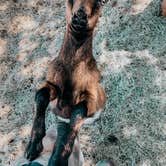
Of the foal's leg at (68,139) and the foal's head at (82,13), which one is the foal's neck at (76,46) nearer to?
the foal's head at (82,13)

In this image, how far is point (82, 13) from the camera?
1.73 meters

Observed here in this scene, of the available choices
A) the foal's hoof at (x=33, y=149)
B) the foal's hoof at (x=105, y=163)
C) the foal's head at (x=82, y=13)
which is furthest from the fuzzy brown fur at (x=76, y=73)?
the foal's hoof at (x=105, y=163)

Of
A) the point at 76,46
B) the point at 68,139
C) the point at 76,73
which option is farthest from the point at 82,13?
the point at 68,139

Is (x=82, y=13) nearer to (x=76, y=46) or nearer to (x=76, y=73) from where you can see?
(x=76, y=46)

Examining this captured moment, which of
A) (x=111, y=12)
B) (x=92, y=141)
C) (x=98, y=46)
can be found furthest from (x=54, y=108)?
(x=111, y=12)

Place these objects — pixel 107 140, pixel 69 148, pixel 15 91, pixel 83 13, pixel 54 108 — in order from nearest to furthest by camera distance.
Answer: pixel 83 13 → pixel 69 148 → pixel 54 108 → pixel 107 140 → pixel 15 91

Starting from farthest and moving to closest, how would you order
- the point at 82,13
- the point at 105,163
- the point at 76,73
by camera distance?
the point at 105,163, the point at 76,73, the point at 82,13

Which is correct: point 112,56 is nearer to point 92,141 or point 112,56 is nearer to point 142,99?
point 142,99

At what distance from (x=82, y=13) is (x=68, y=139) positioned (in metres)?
0.54

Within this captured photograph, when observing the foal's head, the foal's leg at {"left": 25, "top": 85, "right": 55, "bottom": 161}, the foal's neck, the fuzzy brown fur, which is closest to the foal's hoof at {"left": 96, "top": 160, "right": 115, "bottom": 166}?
the fuzzy brown fur

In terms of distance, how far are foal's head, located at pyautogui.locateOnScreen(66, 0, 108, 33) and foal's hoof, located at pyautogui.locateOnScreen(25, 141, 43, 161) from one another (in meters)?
0.57

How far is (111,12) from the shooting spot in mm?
4332

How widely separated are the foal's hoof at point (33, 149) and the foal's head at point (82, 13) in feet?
1.86

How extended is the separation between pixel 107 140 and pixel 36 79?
0.89 meters
